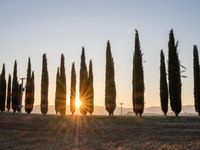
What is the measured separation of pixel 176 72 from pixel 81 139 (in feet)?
83.9

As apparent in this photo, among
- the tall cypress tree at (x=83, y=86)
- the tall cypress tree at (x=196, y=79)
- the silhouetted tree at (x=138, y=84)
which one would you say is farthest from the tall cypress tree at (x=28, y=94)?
the tall cypress tree at (x=196, y=79)

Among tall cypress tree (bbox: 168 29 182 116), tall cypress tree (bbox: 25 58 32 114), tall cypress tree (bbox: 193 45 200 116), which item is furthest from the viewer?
tall cypress tree (bbox: 25 58 32 114)

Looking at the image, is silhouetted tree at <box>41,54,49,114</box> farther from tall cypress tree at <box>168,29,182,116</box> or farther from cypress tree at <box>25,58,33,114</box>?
tall cypress tree at <box>168,29,182,116</box>

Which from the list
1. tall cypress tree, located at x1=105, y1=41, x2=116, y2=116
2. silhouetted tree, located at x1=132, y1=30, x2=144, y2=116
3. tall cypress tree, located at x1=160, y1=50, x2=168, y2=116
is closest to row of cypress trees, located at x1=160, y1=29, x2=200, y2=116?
tall cypress tree, located at x1=160, y1=50, x2=168, y2=116

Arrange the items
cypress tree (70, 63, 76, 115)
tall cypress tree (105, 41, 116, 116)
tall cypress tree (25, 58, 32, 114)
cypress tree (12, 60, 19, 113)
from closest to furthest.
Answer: tall cypress tree (105, 41, 116, 116) < tall cypress tree (25, 58, 32, 114) < cypress tree (70, 63, 76, 115) < cypress tree (12, 60, 19, 113)

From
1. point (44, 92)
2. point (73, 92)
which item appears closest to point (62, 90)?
point (44, 92)

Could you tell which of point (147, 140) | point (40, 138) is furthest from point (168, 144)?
point (40, 138)

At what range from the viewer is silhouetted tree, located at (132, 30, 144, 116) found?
4672 cm

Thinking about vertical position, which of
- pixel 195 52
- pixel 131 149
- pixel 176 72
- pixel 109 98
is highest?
pixel 195 52

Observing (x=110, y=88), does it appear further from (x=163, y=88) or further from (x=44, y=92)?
(x=44, y=92)

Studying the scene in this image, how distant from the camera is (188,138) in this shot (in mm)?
21422

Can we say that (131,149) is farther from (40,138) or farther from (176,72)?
(176,72)

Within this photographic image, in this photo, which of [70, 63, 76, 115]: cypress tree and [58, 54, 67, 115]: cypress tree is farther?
[70, 63, 76, 115]: cypress tree

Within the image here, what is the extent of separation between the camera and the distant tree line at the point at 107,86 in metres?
45.7
